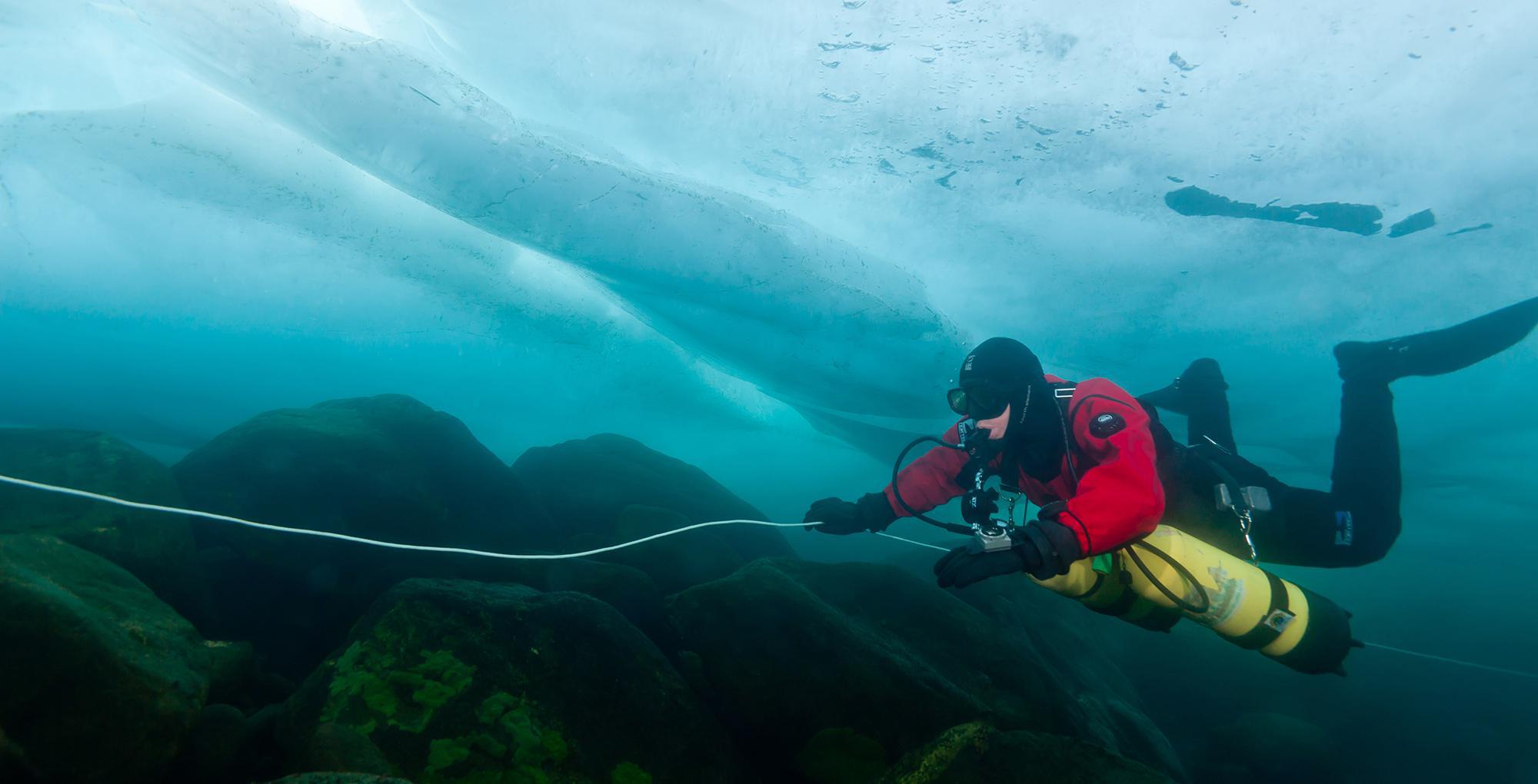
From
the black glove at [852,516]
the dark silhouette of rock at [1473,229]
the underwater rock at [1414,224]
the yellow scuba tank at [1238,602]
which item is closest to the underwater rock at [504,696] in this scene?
the black glove at [852,516]

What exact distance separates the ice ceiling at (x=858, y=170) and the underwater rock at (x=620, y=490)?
3.67 meters

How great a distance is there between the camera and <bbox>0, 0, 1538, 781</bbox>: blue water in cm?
648

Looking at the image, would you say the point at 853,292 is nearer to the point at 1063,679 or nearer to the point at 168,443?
the point at 1063,679

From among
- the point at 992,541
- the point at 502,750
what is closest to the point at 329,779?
the point at 502,750

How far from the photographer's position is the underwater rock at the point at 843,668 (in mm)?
3719

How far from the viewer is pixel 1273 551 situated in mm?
4215

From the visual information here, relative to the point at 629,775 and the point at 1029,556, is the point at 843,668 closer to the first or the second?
the point at 629,775

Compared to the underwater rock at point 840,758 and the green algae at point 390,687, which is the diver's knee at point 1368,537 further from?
the green algae at point 390,687

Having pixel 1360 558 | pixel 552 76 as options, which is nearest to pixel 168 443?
pixel 552 76

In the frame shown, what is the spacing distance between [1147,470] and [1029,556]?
946mm

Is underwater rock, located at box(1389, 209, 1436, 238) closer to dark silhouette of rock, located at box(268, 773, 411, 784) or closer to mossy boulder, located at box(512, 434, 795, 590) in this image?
mossy boulder, located at box(512, 434, 795, 590)

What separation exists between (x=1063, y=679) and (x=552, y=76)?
428 inches

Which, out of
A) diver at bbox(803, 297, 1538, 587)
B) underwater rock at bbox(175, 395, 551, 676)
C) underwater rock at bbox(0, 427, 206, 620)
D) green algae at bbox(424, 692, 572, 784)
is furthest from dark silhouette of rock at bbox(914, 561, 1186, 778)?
underwater rock at bbox(0, 427, 206, 620)

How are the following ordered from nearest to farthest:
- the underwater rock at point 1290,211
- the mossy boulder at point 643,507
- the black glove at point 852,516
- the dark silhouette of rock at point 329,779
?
the dark silhouette of rock at point 329,779
the black glove at point 852,516
the mossy boulder at point 643,507
the underwater rock at point 1290,211
